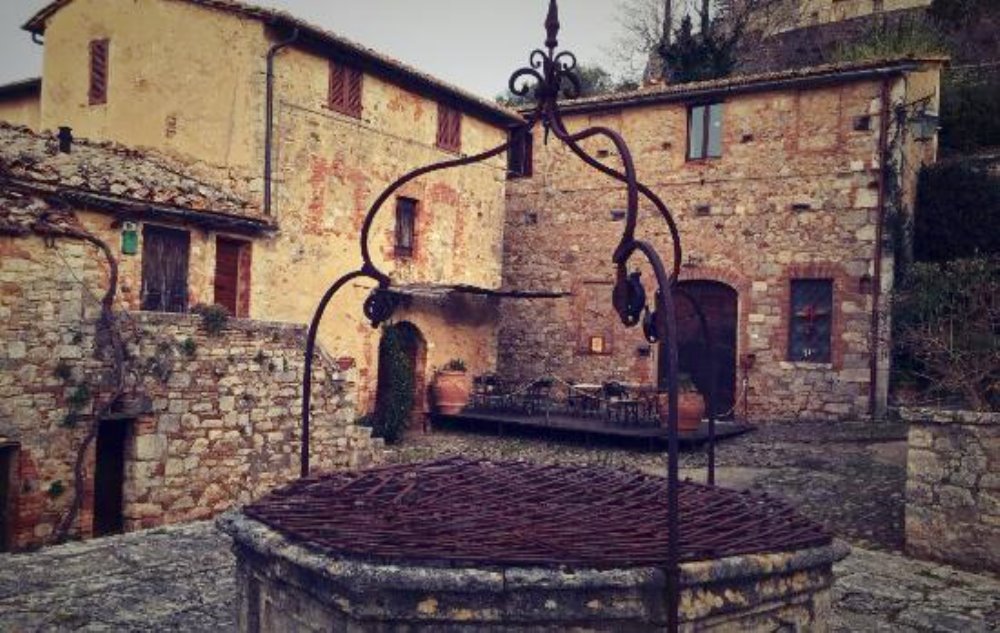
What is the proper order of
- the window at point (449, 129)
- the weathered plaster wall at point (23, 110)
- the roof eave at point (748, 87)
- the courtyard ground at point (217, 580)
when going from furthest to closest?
the weathered plaster wall at point (23, 110), the window at point (449, 129), the roof eave at point (748, 87), the courtyard ground at point (217, 580)

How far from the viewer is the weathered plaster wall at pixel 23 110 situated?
16.0 meters

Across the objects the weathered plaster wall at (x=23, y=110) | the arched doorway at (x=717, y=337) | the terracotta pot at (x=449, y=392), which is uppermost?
the weathered plaster wall at (x=23, y=110)

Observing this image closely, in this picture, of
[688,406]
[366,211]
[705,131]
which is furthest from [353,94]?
[688,406]

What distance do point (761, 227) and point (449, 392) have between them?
22.3 ft

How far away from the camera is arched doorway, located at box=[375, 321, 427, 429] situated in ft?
44.8

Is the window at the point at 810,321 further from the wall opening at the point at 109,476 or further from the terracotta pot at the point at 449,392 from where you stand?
the wall opening at the point at 109,476

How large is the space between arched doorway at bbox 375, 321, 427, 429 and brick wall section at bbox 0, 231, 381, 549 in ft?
10.8

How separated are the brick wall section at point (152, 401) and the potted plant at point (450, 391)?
4126mm

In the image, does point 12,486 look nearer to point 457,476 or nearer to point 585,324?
point 457,476

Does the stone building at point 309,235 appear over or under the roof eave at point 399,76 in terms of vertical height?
under

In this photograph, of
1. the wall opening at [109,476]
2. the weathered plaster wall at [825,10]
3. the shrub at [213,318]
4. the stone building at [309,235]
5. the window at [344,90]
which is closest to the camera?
the stone building at [309,235]

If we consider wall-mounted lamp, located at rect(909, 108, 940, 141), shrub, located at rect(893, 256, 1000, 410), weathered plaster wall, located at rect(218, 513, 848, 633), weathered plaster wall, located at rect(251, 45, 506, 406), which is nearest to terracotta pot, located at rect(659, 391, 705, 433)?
shrub, located at rect(893, 256, 1000, 410)

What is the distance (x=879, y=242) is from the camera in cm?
1324

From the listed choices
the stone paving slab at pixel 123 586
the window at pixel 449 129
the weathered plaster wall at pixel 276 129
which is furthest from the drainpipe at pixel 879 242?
the stone paving slab at pixel 123 586
